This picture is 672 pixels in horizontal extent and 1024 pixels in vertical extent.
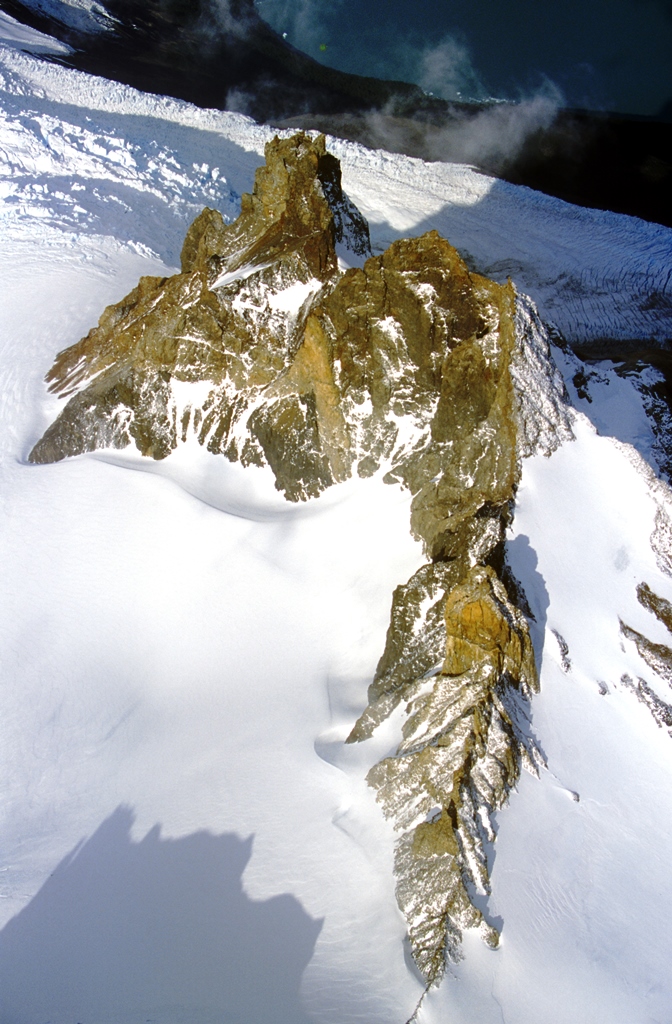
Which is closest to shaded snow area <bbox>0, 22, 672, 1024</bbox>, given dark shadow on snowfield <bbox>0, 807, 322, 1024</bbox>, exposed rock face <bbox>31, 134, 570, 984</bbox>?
dark shadow on snowfield <bbox>0, 807, 322, 1024</bbox>

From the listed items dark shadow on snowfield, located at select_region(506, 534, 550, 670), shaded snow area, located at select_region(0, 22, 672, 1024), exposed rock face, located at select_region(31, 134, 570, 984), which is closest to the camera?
shaded snow area, located at select_region(0, 22, 672, 1024)

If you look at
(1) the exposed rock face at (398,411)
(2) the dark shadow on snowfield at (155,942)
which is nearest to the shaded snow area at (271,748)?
(2) the dark shadow on snowfield at (155,942)

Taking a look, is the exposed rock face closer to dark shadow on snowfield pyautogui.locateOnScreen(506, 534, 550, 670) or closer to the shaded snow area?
the shaded snow area

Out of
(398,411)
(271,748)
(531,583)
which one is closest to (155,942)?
(271,748)

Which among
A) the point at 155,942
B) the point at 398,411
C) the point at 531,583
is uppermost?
the point at 398,411

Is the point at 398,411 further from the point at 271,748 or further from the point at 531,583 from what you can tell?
the point at 271,748

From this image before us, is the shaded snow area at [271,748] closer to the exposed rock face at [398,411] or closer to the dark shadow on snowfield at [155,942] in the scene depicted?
the dark shadow on snowfield at [155,942]

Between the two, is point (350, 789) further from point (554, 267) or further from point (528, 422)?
point (554, 267)
